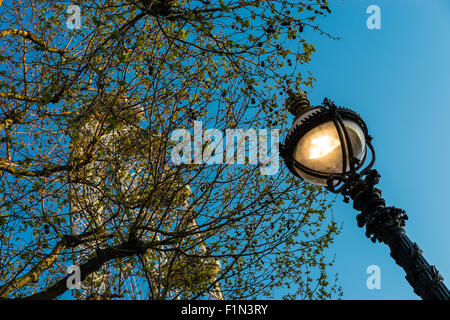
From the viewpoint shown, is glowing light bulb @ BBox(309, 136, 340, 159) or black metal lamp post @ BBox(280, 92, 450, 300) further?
glowing light bulb @ BBox(309, 136, 340, 159)

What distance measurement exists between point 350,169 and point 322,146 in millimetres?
402

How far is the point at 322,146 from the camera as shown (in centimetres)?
366

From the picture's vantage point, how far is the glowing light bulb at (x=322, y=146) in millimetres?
3617

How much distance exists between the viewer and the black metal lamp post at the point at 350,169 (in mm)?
2834

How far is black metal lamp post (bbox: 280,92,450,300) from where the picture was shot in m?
2.83

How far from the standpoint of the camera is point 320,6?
6.39m

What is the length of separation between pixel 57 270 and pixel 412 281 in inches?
331

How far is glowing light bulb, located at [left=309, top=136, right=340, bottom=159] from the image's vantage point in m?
3.62

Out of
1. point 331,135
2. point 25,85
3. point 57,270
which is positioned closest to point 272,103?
point 331,135

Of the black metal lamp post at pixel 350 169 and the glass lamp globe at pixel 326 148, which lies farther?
the glass lamp globe at pixel 326 148

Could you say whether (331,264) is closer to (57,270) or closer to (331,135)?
(331,135)

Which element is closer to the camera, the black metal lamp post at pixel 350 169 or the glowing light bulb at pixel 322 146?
the black metal lamp post at pixel 350 169

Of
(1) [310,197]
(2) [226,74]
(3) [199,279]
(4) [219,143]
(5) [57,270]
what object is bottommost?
(3) [199,279]
